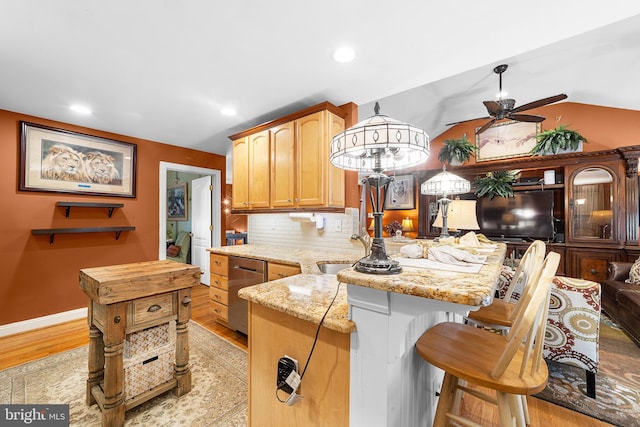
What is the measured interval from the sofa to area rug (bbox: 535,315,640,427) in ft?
0.73

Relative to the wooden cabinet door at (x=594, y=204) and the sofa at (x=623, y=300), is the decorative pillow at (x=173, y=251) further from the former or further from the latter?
the wooden cabinet door at (x=594, y=204)

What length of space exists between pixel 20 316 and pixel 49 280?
40 centimetres

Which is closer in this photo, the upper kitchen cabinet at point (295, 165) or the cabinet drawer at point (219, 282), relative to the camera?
the upper kitchen cabinet at point (295, 165)

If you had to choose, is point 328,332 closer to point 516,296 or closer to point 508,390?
point 508,390

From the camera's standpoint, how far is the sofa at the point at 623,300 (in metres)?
2.35

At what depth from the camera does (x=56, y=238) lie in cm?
294

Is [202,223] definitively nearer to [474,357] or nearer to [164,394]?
[164,394]

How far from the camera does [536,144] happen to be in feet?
14.0

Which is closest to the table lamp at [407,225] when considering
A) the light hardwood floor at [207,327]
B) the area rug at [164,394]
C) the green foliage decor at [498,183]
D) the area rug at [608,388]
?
the green foliage decor at [498,183]

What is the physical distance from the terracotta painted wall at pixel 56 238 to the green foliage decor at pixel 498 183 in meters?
5.48

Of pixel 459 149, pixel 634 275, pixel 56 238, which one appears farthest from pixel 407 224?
pixel 56 238

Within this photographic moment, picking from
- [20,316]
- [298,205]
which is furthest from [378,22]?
[20,316]

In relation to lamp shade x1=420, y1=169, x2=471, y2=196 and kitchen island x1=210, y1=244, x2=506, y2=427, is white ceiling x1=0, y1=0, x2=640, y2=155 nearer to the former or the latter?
lamp shade x1=420, y1=169, x2=471, y2=196

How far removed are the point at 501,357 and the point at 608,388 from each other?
1.85 metres
